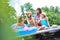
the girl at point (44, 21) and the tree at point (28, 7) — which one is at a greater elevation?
the tree at point (28, 7)

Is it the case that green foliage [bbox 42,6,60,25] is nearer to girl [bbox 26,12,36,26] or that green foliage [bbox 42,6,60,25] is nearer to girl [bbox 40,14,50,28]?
girl [bbox 40,14,50,28]

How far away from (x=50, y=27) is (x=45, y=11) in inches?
9.4

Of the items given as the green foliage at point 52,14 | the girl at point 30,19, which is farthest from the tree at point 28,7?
the green foliage at point 52,14

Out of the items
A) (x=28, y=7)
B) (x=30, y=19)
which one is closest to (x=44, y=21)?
(x=30, y=19)

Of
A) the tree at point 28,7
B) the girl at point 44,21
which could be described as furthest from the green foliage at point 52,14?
the tree at point 28,7

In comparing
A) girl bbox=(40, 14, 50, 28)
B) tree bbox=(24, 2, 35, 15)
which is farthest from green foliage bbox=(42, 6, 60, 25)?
tree bbox=(24, 2, 35, 15)

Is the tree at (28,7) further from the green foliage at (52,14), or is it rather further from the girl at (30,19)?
the green foliage at (52,14)

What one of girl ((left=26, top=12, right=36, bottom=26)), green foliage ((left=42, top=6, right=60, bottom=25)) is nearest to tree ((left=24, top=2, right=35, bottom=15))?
girl ((left=26, top=12, right=36, bottom=26))

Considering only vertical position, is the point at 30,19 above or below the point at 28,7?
below

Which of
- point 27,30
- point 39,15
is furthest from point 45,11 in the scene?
point 27,30

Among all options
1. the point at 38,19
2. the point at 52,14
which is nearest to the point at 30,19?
the point at 38,19

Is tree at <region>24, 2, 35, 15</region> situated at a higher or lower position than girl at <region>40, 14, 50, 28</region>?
higher

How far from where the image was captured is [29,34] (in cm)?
287

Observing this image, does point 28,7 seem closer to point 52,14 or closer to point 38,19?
point 38,19
